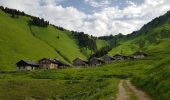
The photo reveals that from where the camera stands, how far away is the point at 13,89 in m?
95.5

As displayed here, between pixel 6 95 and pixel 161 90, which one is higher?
pixel 161 90

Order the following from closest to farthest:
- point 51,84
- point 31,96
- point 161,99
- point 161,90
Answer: point 161,99 → point 161,90 → point 31,96 → point 51,84

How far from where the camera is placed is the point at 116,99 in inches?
1516

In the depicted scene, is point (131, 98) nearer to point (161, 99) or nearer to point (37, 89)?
point (161, 99)

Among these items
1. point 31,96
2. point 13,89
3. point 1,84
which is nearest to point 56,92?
point 31,96

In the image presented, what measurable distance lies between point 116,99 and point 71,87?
189 feet

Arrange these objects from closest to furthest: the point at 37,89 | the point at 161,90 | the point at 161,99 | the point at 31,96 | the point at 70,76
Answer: the point at 161,99 → the point at 161,90 → the point at 31,96 → the point at 37,89 → the point at 70,76

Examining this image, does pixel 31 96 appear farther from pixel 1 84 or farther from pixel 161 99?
pixel 161 99

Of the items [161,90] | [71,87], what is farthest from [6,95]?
[161,90]

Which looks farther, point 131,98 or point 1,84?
point 1,84

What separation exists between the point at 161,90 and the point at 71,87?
2380 inches

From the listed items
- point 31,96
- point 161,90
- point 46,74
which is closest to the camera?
point 161,90

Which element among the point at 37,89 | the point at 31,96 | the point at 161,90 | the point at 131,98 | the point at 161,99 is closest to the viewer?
the point at 161,99

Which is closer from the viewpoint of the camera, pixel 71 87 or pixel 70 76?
pixel 71 87
